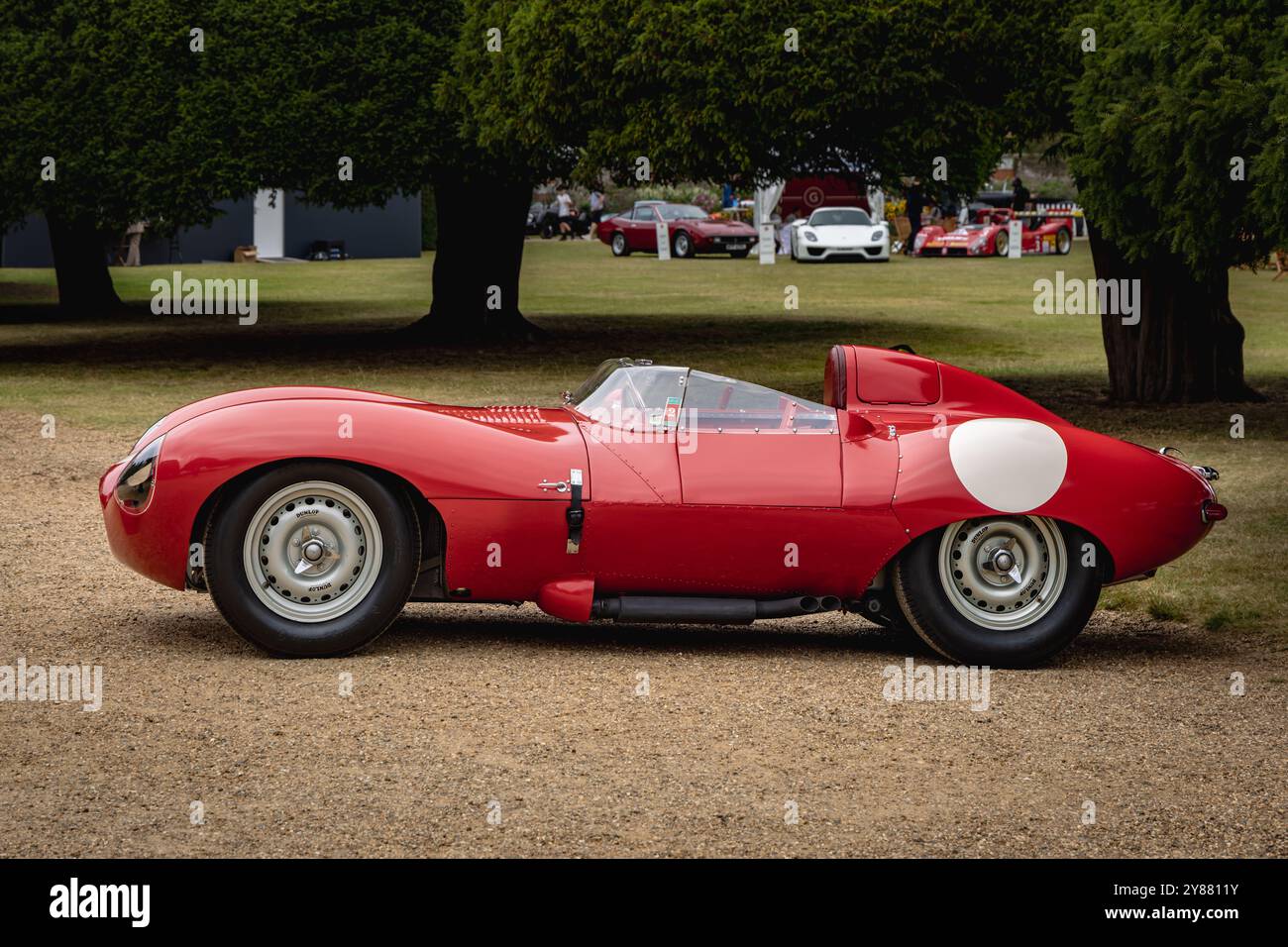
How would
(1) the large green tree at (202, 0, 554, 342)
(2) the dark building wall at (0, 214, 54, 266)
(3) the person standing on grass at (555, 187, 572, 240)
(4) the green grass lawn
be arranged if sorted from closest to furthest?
(4) the green grass lawn → (1) the large green tree at (202, 0, 554, 342) → (2) the dark building wall at (0, 214, 54, 266) → (3) the person standing on grass at (555, 187, 572, 240)

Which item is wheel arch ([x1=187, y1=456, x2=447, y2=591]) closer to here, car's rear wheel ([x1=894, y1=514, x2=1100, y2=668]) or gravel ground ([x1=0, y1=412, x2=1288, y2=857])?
gravel ground ([x1=0, y1=412, x2=1288, y2=857])

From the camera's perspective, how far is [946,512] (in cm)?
655

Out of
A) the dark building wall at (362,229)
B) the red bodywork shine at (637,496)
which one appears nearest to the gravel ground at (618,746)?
the red bodywork shine at (637,496)

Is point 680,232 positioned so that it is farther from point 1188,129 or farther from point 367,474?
point 367,474

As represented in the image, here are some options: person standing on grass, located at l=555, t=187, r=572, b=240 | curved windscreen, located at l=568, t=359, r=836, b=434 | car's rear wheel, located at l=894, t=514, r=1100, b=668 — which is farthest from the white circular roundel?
person standing on grass, located at l=555, t=187, r=572, b=240

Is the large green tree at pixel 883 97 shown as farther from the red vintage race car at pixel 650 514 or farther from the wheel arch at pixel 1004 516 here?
the red vintage race car at pixel 650 514

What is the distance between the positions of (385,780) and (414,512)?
5.10 feet

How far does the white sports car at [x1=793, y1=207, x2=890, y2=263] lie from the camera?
1731 inches

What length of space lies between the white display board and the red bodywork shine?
36.9m

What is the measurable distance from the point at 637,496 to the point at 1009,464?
1.42 metres

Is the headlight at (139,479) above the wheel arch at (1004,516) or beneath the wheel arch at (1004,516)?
above

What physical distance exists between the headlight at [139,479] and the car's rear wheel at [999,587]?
284 cm

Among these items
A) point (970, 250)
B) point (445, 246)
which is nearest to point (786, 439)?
point (445, 246)

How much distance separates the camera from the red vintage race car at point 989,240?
157 ft
